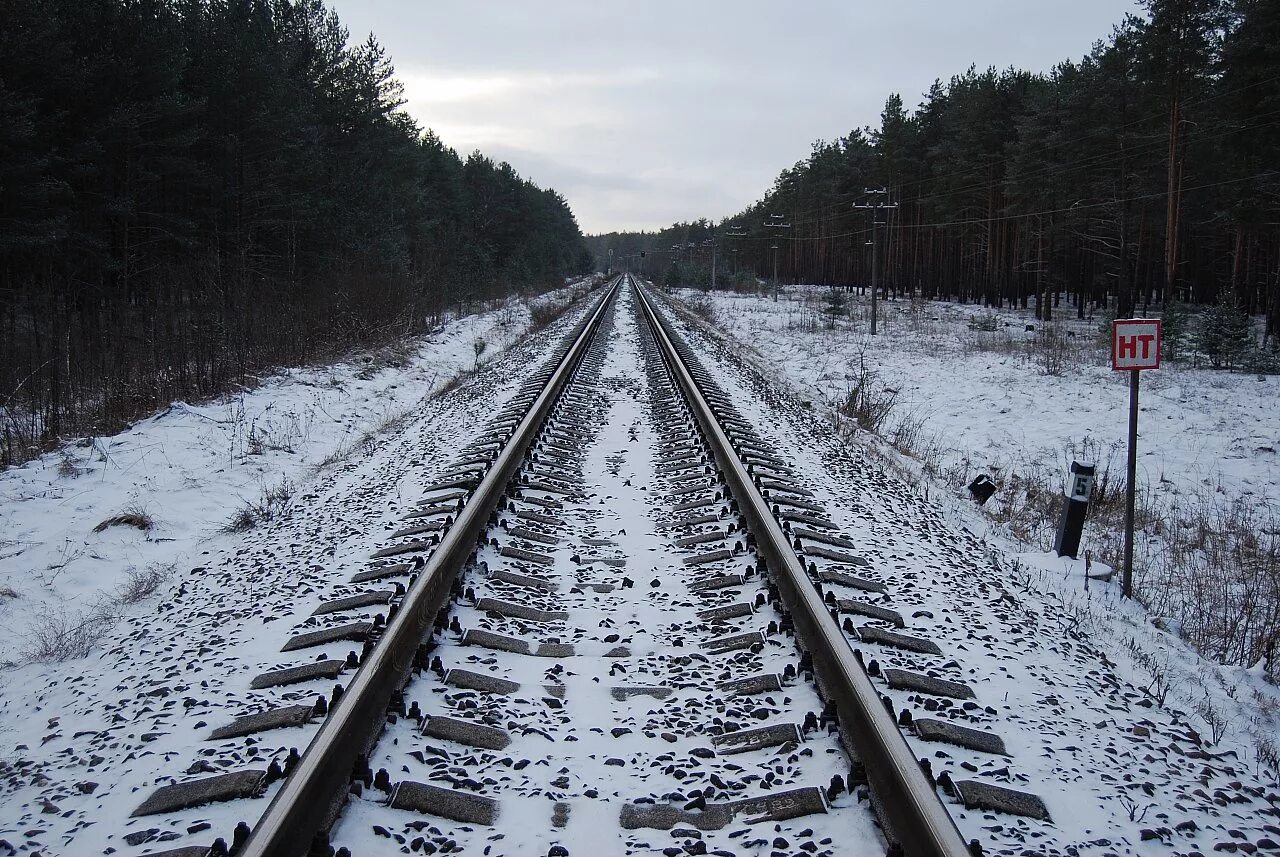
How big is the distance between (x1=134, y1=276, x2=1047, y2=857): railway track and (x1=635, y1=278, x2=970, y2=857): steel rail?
10 mm

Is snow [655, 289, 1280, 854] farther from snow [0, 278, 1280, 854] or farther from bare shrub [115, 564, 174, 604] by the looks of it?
bare shrub [115, 564, 174, 604]

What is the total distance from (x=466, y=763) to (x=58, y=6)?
856 inches

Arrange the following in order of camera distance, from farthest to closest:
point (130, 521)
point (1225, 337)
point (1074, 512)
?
point (1225, 337) → point (130, 521) → point (1074, 512)

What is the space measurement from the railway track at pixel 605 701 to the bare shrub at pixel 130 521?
2.35 metres

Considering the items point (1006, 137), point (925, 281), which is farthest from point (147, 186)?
point (925, 281)

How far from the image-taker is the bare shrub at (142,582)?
4.86 m

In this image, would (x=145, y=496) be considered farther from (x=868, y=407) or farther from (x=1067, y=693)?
(x=868, y=407)

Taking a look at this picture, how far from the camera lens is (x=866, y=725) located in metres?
2.80

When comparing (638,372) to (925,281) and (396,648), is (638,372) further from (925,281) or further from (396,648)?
(925,281)

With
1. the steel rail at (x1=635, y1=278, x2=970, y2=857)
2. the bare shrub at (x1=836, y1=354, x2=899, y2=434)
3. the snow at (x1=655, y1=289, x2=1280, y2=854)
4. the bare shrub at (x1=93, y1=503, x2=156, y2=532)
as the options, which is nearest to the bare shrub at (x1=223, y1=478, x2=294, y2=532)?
the bare shrub at (x1=93, y1=503, x2=156, y2=532)

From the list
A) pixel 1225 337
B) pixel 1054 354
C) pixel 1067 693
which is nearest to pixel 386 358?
pixel 1067 693

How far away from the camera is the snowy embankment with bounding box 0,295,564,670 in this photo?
4836 millimetres

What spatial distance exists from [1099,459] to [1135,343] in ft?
23.8

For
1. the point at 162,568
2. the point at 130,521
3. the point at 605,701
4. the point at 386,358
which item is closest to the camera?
the point at 605,701
